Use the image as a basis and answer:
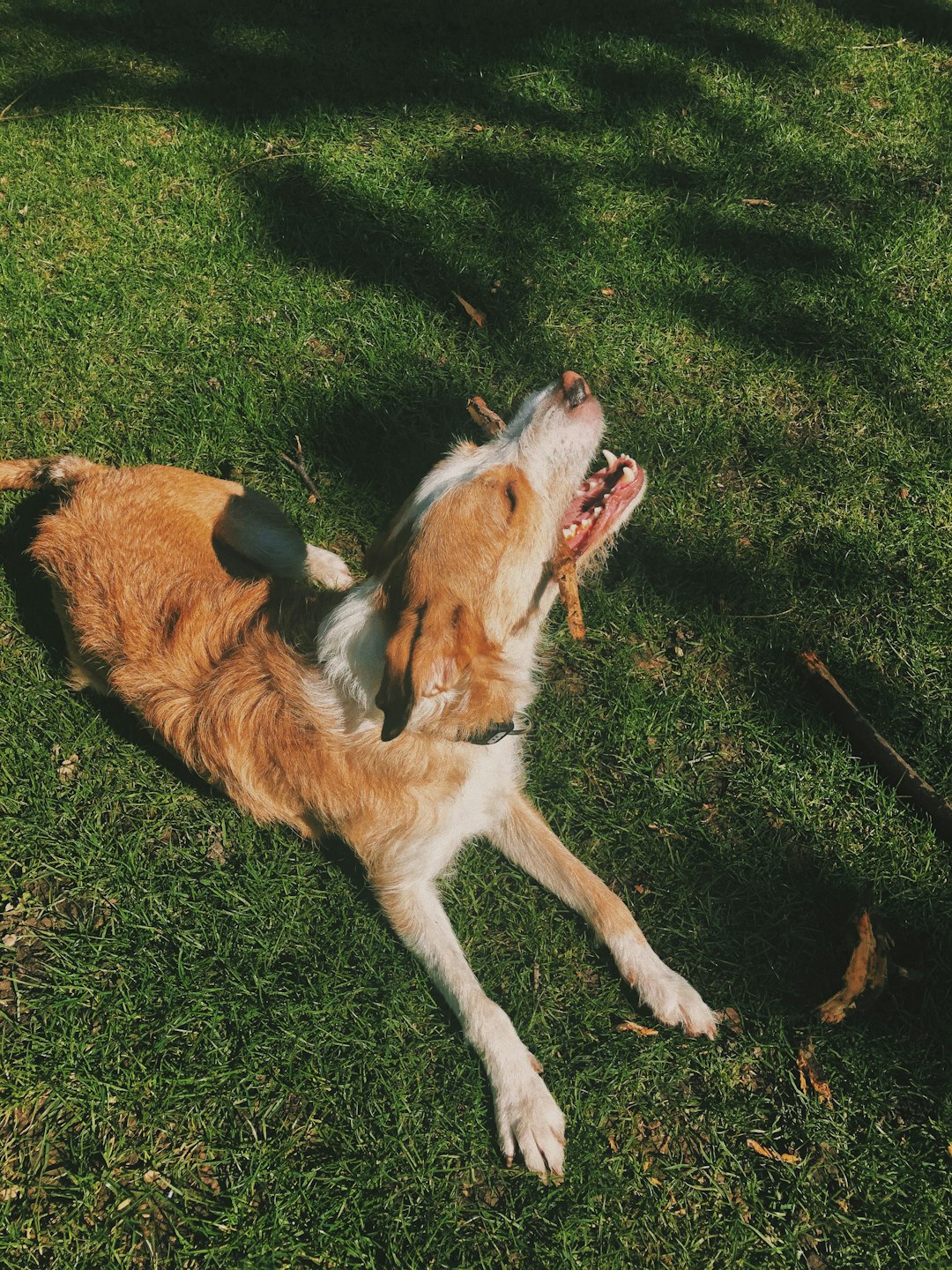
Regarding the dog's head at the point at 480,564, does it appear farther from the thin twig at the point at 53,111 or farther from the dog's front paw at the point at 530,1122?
the thin twig at the point at 53,111

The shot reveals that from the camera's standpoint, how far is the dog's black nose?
3127 mm

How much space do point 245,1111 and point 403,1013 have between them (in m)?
0.65

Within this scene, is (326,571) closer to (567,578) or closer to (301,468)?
(301,468)

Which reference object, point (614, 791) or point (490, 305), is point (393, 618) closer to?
point (614, 791)

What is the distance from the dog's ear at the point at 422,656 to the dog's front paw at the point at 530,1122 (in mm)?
1348

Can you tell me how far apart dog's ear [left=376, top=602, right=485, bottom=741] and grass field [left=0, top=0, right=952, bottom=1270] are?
1149mm

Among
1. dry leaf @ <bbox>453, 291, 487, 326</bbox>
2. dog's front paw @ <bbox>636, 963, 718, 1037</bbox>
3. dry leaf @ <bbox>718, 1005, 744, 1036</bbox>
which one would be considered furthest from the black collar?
dry leaf @ <bbox>453, 291, 487, 326</bbox>

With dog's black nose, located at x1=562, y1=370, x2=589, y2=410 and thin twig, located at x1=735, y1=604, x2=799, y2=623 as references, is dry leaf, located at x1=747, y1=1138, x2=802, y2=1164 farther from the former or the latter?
dog's black nose, located at x1=562, y1=370, x2=589, y2=410

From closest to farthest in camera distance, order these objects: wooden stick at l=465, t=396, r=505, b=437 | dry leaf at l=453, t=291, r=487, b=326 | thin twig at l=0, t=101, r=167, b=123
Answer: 1. wooden stick at l=465, t=396, r=505, b=437
2. dry leaf at l=453, t=291, r=487, b=326
3. thin twig at l=0, t=101, r=167, b=123

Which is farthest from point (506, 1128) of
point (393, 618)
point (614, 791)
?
point (393, 618)

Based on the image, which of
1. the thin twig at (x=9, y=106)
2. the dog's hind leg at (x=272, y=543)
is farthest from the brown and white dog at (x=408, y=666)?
the thin twig at (x=9, y=106)

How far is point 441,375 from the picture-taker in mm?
4516

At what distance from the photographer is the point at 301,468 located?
429 centimetres

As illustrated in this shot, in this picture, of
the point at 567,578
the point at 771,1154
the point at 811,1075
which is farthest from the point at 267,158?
the point at 771,1154
